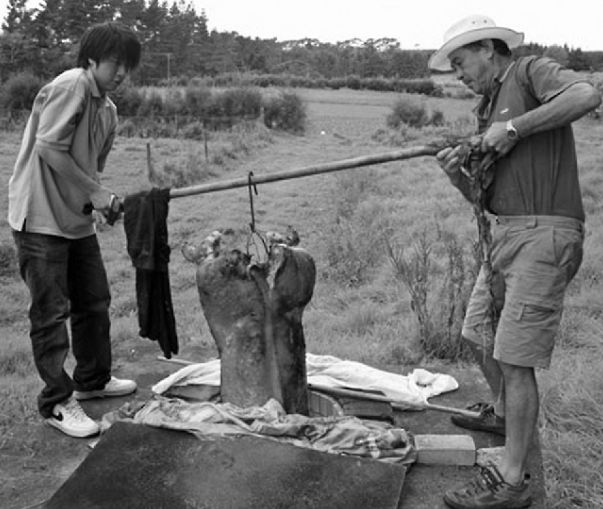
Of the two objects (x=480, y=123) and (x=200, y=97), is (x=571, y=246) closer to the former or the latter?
(x=480, y=123)

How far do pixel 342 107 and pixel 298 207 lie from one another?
95.4ft

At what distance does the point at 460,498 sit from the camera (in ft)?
10.6

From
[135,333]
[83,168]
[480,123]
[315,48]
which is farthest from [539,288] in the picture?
[315,48]

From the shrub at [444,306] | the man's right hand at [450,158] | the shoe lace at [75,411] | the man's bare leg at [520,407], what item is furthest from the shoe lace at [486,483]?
the shrub at [444,306]

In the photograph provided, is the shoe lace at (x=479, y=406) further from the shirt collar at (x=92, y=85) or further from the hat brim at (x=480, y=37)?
the shirt collar at (x=92, y=85)

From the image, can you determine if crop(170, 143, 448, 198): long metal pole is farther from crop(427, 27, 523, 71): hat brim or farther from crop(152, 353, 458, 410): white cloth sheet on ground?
crop(152, 353, 458, 410): white cloth sheet on ground

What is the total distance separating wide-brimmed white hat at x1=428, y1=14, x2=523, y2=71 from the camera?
128 inches

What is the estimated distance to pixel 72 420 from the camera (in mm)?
3947

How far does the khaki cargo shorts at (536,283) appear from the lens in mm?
3125

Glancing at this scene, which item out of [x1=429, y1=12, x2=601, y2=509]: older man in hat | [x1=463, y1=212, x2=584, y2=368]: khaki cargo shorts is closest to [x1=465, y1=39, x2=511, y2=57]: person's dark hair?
[x1=429, y1=12, x2=601, y2=509]: older man in hat

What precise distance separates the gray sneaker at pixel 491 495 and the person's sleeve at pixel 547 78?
1.64 metres

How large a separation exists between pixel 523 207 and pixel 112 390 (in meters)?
2.61

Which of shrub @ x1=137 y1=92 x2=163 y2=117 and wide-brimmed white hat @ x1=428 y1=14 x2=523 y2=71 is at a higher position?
wide-brimmed white hat @ x1=428 y1=14 x2=523 y2=71

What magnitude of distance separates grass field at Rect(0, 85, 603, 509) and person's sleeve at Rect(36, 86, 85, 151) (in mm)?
1562
